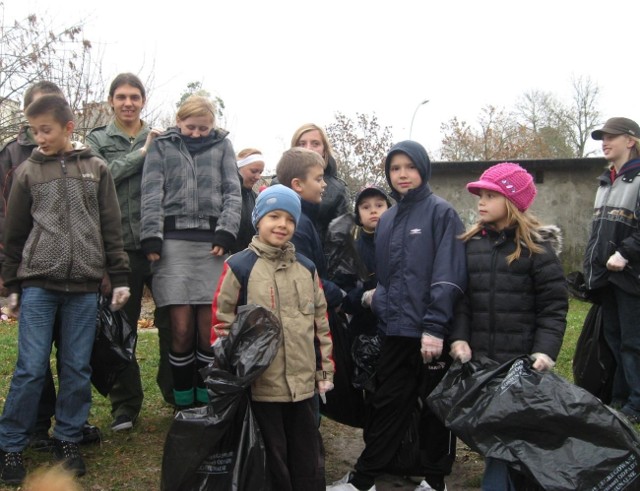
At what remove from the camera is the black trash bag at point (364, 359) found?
3865 mm

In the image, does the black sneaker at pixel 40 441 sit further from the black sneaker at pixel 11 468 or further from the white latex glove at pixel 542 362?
the white latex glove at pixel 542 362

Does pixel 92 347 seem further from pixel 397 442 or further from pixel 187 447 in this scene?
pixel 397 442

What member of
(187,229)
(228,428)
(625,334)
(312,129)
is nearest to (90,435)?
(187,229)

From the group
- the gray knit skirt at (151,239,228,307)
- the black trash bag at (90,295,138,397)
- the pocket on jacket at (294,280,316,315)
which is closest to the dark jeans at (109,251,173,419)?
the gray knit skirt at (151,239,228,307)

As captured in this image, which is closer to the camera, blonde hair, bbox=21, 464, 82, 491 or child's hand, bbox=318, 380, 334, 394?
blonde hair, bbox=21, 464, 82, 491

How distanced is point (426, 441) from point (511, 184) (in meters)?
1.46

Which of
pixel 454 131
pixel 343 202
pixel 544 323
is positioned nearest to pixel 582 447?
pixel 544 323

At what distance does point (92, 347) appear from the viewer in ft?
12.3

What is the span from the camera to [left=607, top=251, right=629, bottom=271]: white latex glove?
4.55 metres

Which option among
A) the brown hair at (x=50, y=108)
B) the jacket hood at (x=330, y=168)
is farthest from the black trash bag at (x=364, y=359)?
the brown hair at (x=50, y=108)

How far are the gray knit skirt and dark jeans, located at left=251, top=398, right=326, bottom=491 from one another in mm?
1104

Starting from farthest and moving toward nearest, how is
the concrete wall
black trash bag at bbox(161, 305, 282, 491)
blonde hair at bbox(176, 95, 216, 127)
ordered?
1. the concrete wall
2. blonde hair at bbox(176, 95, 216, 127)
3. black trash bag at bbox(161, 305, 282, 491)

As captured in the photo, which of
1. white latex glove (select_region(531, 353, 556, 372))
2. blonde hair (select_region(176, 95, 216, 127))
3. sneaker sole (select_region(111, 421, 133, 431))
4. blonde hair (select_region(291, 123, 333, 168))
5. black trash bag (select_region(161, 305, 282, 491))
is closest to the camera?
black trash bag (select_region(161, 305, 282, 491))

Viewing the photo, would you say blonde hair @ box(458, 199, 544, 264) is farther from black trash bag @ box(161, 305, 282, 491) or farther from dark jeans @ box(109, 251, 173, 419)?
dark jeans @ box(109, 251, 173, 419)
